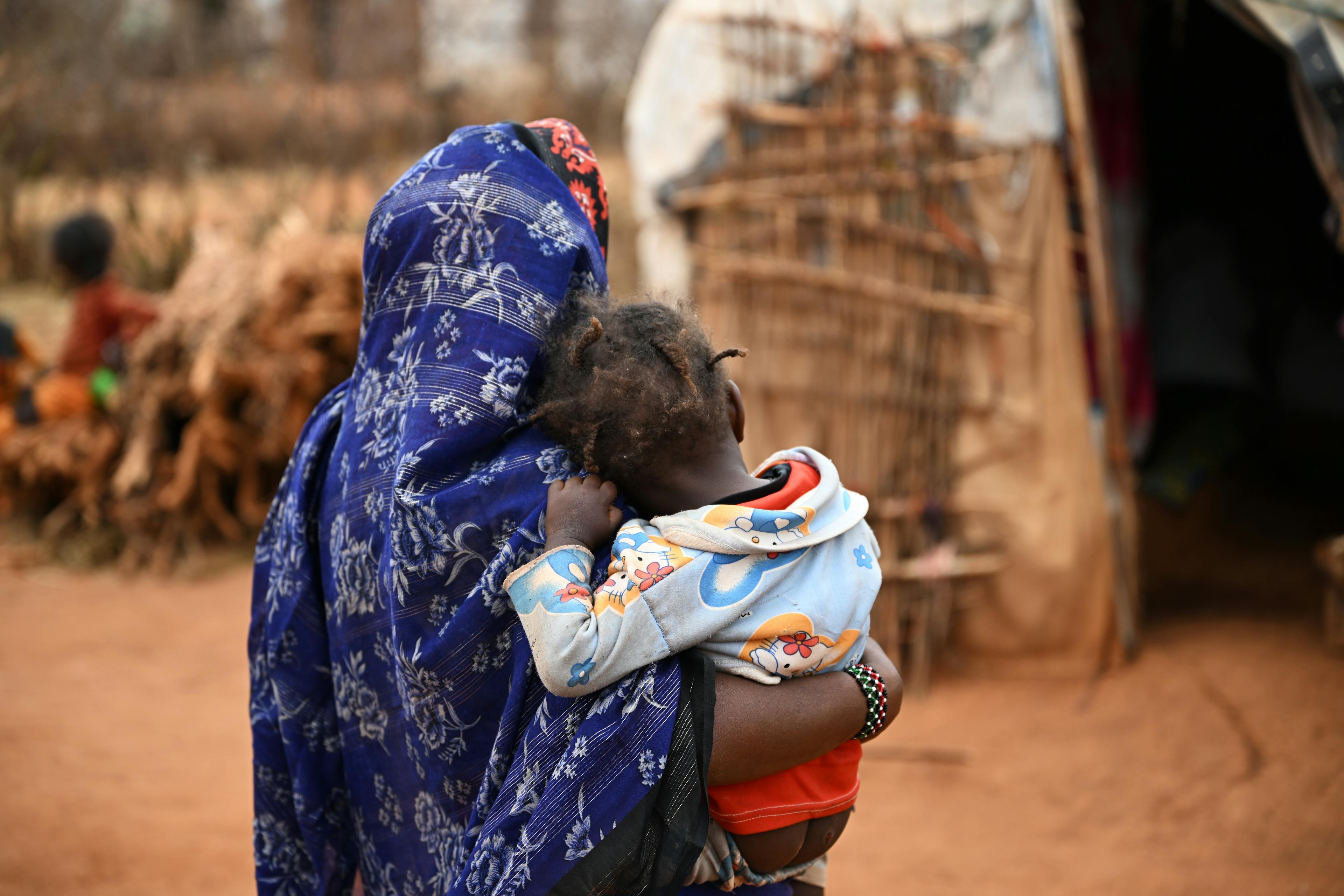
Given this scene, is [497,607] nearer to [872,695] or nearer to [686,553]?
[686,553]

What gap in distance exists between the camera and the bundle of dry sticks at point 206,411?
6254mm

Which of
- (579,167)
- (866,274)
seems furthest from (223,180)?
(579,167)

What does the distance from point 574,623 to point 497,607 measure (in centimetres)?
15

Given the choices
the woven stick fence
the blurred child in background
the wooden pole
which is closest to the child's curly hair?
the woven stick fence

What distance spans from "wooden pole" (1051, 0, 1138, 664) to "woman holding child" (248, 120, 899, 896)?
329cm

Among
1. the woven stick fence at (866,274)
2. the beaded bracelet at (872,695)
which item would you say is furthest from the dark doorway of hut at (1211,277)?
the beaded bracelet at (872,695)

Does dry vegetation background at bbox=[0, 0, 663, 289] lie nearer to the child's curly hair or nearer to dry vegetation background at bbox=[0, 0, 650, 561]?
dry vegetation background at bbox=[0, 0, 650, 561]

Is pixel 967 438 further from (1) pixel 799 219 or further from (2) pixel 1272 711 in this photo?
(2) pixel 1272 711

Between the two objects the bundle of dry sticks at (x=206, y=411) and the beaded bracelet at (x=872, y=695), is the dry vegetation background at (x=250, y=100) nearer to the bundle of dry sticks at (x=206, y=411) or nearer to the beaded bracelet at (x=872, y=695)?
the bundle of dry sticks at (x=206, y=411)

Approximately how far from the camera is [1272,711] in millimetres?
4051

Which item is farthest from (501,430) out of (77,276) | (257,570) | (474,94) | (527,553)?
(474,94)

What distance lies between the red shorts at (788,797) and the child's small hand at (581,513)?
14.3 inches

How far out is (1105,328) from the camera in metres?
4.38

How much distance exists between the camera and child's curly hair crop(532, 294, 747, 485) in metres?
1.28
